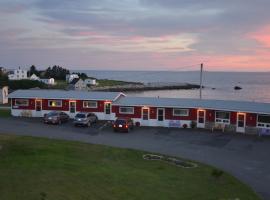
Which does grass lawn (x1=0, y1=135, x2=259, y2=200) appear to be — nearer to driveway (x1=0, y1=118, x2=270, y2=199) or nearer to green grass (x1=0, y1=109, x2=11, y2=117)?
driveway (x1=0, y1=118, x2=270, y2=199)

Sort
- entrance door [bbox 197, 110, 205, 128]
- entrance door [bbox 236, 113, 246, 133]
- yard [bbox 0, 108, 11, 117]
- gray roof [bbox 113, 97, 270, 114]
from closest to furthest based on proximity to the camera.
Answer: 1. entrance door [bbox 236, 113, 246, 133]
2. gray roof [bbox 113, 97, 270, 114]
3. entrance door [bbox 197, 110, 205, 128]
4. yard [bbox 0, 108, 11, 117]

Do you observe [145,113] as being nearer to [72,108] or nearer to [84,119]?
[84,119]

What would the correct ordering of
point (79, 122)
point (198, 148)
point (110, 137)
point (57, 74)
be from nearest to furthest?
point (198, 148) < point (110, 137) < point (79, 122) < point (57, 74)

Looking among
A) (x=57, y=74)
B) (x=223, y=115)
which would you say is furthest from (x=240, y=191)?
(x=57, y=74)

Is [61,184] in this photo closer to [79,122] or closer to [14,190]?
[14,190]

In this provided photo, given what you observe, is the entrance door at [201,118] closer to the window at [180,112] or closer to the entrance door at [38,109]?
the window at [180,112]

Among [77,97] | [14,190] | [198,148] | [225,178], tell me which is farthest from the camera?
[77,97]

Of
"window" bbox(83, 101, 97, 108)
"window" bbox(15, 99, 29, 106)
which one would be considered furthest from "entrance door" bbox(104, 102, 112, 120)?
"window" bbox(15, 99, 29, 106)
